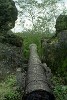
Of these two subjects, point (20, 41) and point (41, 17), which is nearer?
point (20, 41)

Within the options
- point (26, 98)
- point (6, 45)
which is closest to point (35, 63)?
point (26, 98)

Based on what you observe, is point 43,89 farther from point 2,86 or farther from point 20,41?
point 20,41

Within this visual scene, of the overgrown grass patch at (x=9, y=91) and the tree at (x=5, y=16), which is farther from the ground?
the tree at (x=5, y=16)

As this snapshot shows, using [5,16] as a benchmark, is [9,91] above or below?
below

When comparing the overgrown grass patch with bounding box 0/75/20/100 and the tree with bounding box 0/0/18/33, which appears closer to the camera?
the overgrown grass patch with bounding box 0/75/20/100

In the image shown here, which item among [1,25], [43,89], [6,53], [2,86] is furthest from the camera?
[1,25]

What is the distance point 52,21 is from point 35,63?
20.7 m

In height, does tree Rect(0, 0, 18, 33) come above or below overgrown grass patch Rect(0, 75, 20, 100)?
above

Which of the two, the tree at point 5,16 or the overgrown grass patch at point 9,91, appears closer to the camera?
the overgrown grass patch at point 9,91

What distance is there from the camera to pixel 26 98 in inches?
300

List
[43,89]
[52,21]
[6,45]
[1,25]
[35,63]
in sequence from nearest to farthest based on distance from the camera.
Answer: [43,89] → [35,63] → [6,45] → [1,25] → [52,21]

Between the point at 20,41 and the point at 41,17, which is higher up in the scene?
the point at 41,17

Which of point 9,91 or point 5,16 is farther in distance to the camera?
point 5,16

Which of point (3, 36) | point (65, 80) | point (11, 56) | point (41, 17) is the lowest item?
point (65, 80)
